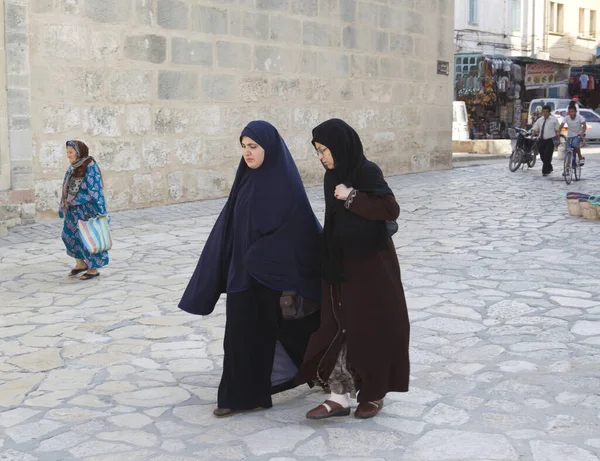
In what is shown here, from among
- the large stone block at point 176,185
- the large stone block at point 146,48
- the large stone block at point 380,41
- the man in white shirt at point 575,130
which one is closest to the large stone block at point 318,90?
the large stone block at point 380,41

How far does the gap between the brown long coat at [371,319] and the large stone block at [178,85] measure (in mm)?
8352

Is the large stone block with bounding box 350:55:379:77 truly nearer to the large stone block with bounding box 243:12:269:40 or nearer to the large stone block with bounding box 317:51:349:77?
the large stone block with bounding box 317:51:349:77

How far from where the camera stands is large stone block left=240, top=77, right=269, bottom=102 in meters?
13.4

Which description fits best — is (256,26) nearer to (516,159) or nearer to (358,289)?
(516,159)

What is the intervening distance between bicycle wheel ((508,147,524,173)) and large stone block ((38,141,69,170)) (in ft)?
32.7

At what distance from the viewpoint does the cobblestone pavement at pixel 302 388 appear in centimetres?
395

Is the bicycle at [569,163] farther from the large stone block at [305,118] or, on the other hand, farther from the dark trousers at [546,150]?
the large stone block at [305,118]

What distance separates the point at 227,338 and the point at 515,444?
1394 mm

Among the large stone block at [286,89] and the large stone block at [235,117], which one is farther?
the large stone block at [286,89]

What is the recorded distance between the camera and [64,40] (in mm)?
10883

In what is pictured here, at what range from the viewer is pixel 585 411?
431 cm

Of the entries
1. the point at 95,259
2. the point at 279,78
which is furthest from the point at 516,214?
the point at 95,259

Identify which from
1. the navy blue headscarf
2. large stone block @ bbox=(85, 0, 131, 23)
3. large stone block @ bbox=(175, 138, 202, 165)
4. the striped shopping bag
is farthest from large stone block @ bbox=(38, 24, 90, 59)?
the navy blue headscarf

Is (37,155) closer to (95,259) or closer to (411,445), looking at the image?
(95,259)
